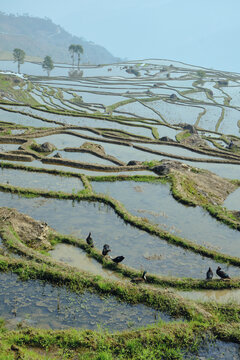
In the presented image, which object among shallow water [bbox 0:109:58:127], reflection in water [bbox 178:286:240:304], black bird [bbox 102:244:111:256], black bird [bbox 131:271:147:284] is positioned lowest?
reflection in water [bbox 178:286:240:304]

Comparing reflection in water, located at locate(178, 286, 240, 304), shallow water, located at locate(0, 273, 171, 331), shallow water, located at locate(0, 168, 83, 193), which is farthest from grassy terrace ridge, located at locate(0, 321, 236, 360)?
shallow water, located at locate(0, 168, 83, 193)

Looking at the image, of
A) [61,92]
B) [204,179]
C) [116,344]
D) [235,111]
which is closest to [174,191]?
[204,179]

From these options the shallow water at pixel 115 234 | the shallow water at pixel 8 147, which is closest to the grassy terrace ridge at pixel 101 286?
the shallow water at pixel 115 234

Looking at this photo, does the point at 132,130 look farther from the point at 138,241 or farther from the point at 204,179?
the point at 138,241

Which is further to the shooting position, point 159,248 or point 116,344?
point 159,248

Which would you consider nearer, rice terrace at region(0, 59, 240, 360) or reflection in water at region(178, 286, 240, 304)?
rice terrace at region(0, 59, 240, 360)

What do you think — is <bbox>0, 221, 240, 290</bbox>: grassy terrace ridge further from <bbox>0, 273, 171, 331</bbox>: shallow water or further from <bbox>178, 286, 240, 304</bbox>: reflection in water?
<bbox>0, 273, 171, 331</bbox>: shallow water

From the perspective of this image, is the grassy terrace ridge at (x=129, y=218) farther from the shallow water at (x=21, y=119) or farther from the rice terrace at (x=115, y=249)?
the shallow water at (x=21, y=119)
